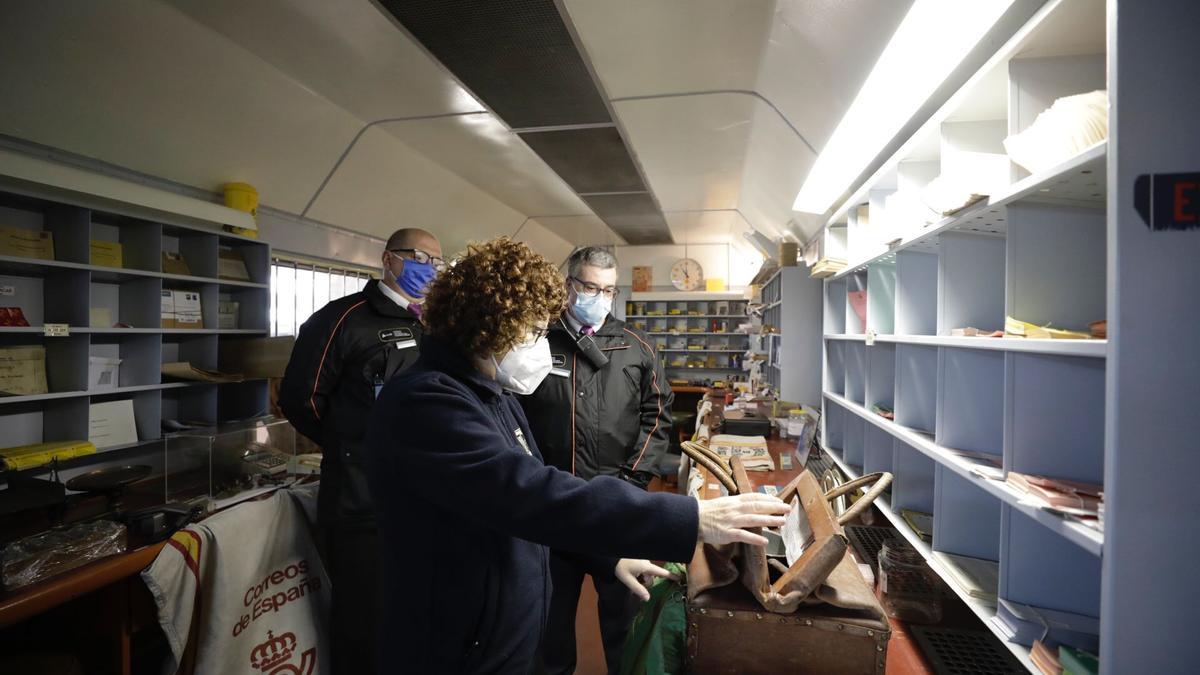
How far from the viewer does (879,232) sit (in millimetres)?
2152

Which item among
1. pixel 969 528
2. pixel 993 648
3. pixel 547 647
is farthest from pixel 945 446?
pixel 547 647

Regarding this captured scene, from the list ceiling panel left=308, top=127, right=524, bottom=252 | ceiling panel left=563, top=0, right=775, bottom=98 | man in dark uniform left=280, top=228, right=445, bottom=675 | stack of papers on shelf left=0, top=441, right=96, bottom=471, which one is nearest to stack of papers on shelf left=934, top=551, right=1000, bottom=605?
man in dark uniform left=280, top=228, right=445, bottom=675

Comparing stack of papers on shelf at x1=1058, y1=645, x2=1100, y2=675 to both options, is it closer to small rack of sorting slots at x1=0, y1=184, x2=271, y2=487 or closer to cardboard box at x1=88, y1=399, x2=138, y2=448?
small rack of sorting slots at x1=0, y1=184, x2=271, y2=487

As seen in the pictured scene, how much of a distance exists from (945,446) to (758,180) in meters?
3.39

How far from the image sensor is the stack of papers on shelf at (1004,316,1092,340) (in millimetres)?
988

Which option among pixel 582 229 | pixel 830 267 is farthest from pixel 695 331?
pixel 830 267

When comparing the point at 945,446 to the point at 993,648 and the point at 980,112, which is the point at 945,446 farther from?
the point at 980,112

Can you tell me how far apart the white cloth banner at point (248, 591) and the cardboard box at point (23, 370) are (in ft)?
5.85

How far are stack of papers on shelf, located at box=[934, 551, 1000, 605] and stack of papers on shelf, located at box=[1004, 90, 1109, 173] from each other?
1010 mm

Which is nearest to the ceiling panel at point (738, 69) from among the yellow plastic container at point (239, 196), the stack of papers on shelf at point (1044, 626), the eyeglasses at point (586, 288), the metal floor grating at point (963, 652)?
the eyeglasses at point (586, 288)

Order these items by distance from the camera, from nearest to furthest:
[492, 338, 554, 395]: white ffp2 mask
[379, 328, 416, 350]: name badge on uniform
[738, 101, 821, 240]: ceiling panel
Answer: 1. [492, 338, 554, 395]: white ffp2 mask
2. [379, 328, 416, 350]: name badge on uniform
3. [738, 101, 821, 240]: ceiling panel

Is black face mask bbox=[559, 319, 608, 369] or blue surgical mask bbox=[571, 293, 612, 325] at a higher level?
blue surgical mask bbox=[571, 293, 612, 325]

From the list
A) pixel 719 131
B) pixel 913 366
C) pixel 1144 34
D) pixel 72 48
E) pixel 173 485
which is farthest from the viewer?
pixel 719 131

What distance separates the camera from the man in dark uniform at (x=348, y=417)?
212 centimetres
